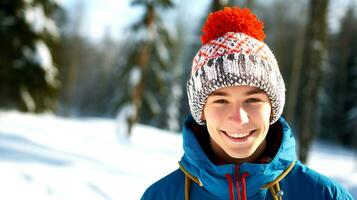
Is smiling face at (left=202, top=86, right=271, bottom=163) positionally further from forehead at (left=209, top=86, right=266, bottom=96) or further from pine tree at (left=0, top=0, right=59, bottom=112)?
pine tree at (left=0, top=0, right=59, bottom=112)

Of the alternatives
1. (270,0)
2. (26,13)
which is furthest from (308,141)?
(270,0)

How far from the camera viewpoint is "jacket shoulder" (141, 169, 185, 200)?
1986 mm

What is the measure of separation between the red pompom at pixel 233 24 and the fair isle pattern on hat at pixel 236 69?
0.04 m

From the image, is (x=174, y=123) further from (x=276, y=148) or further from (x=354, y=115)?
(x=276, y=148)

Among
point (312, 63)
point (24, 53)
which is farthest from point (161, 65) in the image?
point (312, 63)

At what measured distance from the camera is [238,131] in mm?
1783

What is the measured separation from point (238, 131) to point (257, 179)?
0.23 m

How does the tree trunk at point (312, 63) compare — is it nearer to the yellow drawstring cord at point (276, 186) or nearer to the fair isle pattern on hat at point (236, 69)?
the fair isle pattern on hat at point (236, 69)

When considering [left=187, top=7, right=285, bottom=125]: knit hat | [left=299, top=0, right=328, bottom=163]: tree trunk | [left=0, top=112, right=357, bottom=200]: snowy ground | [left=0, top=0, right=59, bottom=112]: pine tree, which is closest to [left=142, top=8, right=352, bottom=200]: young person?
[left=187, top=7, right=285, bottom=125]: knit hat

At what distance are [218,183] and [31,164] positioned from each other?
5079mm

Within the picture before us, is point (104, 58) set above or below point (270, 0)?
below

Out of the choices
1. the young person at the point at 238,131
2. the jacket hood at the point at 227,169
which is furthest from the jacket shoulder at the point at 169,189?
the jacket hood at the point at 227,169

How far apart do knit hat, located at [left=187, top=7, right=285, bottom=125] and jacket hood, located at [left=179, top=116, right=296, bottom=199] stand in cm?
20

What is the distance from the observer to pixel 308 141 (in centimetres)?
762
